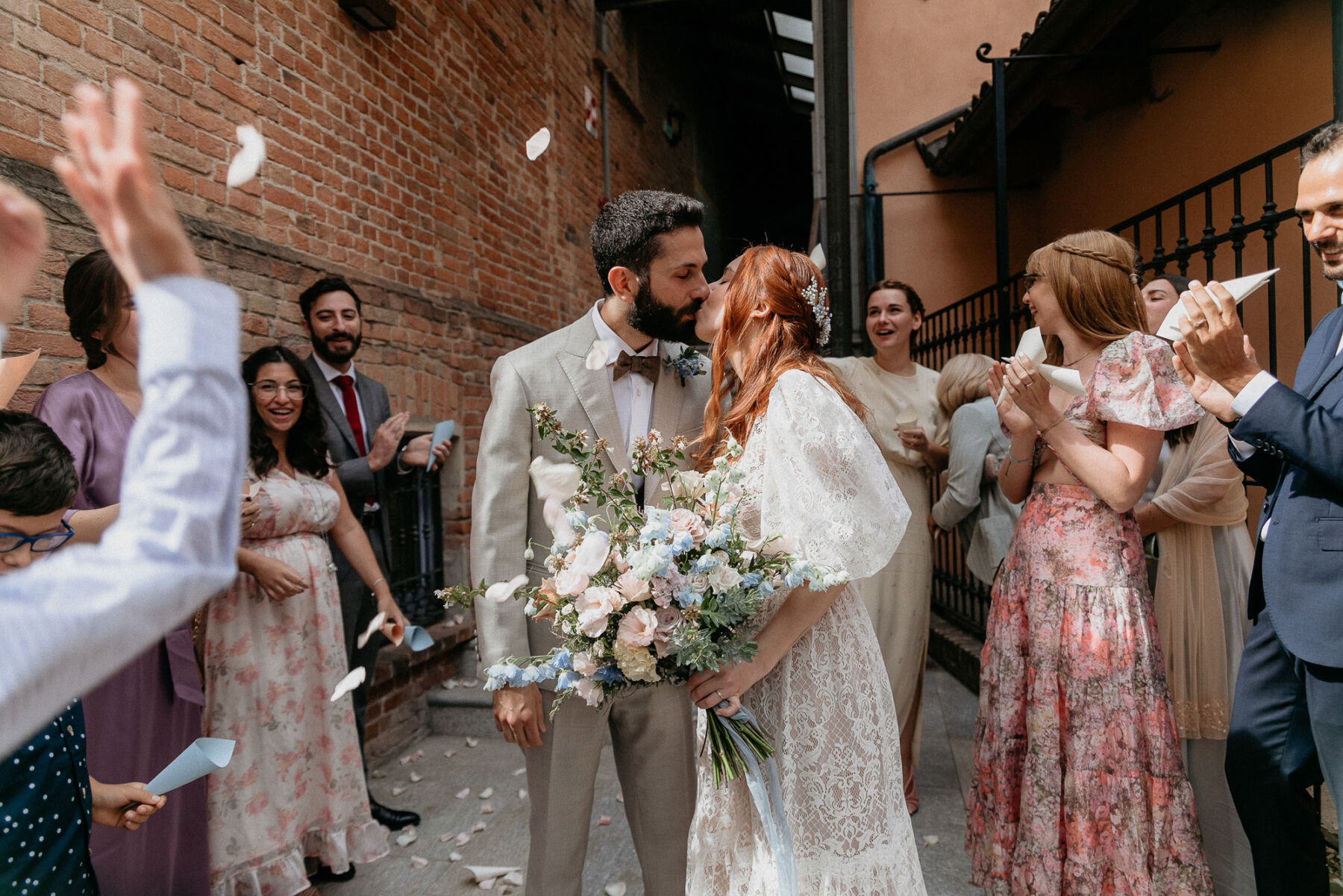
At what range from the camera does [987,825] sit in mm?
2418

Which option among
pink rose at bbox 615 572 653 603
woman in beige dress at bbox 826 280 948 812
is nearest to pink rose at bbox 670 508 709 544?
pink rose at bbox 615 572 653 603

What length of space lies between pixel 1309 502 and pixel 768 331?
1348 millimetres

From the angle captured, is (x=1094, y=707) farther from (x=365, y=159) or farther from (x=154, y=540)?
(x=365, y=159)

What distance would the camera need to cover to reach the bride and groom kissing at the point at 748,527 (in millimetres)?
1597

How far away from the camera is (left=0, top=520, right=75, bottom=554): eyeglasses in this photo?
1.58 m

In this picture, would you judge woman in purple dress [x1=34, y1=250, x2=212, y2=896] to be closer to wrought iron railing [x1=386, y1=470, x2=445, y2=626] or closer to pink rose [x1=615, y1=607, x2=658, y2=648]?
pink rose [x1=615, y1=607, x2=658, y2=648]

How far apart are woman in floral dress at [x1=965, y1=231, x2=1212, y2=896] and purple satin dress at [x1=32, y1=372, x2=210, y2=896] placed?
2.50 m

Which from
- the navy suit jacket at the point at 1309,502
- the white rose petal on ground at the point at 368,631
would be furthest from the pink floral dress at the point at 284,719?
the navy suit jacket at the point at 1309,502

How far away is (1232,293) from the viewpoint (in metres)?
1.79

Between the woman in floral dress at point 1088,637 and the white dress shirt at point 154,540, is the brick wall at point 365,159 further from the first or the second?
the woman in floral dress at point 1088,637

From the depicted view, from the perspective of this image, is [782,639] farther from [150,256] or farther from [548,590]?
[150,256]

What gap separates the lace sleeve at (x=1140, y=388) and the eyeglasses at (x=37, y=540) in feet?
8.68

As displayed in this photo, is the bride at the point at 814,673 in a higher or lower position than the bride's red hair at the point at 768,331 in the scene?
lower

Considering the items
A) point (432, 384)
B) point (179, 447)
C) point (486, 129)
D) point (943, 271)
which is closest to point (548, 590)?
point (179, 447)
